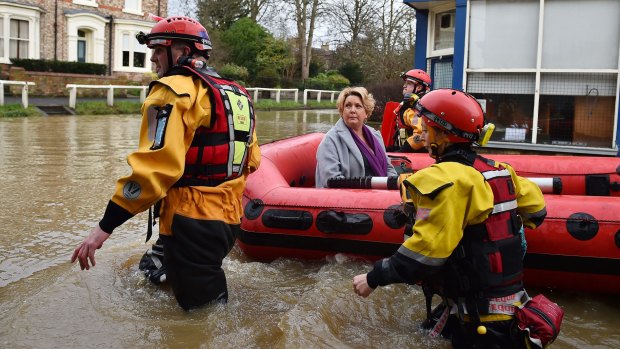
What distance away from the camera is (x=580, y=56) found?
31.3 ft

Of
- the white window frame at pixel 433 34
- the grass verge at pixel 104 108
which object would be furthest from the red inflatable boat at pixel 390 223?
the grass verge at pixel 104 108

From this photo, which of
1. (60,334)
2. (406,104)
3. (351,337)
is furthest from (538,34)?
(60,334)

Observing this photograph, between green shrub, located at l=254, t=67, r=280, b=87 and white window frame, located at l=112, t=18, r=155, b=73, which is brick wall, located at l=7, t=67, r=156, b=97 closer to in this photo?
white window frame, located at l=112, t=18, r=155, b=73

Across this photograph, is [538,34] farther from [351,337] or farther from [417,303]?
[351,337]

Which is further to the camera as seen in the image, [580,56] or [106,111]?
[106,111]

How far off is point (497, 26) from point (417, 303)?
687cm

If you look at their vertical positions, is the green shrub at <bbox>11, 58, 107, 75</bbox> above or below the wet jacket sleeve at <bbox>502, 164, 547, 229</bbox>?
above

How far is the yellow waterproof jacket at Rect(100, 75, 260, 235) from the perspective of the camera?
3207 mm

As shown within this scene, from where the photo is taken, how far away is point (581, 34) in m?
9.52

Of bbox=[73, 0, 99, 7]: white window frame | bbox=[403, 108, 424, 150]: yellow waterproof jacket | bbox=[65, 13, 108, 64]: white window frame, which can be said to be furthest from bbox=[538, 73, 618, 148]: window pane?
bbox=[73, 0, 99, 7]: white window frame

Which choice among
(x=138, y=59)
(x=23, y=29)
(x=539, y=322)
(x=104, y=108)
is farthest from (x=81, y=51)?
(x=539, y=322)

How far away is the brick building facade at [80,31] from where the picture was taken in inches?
1180

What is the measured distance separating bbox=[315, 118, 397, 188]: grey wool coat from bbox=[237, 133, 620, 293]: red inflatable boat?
1.10ft

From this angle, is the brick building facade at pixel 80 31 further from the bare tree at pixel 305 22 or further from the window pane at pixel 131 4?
the bare tree at pixel 305 22
